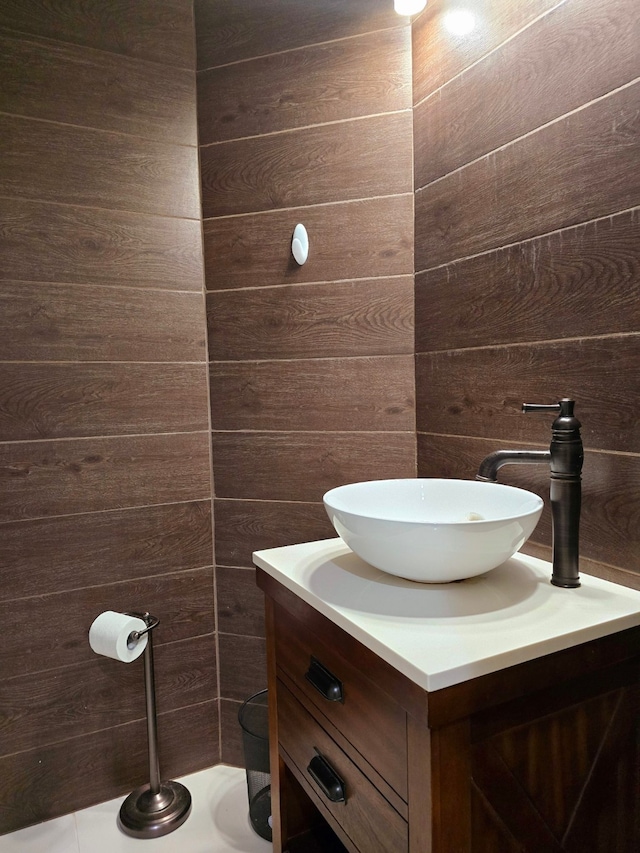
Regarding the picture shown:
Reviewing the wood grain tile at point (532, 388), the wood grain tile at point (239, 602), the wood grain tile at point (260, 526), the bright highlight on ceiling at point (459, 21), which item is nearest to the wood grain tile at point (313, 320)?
the wood grain tile at point (532, 388)

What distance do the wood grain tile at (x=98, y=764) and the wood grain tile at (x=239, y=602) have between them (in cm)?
29

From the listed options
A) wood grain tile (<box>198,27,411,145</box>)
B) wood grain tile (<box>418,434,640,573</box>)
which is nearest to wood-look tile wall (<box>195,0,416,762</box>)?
wood grain tile (<box>198,27,411,145</box>)

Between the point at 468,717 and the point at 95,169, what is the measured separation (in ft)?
5.49

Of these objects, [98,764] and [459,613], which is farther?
[98,764]

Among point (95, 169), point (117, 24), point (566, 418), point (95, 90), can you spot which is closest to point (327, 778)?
point (566, 418)

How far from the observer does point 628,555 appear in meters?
1.04

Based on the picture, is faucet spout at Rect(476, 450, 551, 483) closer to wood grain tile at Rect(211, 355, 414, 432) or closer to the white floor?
wood grain tile at Rect(211, 355, 414, 432)

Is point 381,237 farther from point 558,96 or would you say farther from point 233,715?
point 233,715

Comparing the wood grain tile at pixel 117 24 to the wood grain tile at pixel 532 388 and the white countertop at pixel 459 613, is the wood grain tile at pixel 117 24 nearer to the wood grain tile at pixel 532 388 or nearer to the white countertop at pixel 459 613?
the wood grain tile at pixel 532 388

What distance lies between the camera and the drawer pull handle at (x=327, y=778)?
965 millimetres

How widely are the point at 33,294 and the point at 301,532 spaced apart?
104cm

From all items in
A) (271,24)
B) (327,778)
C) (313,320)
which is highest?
(271,24)

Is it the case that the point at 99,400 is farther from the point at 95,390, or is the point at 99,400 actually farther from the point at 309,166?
the point at 309,166

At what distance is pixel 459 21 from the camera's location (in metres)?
1.38
